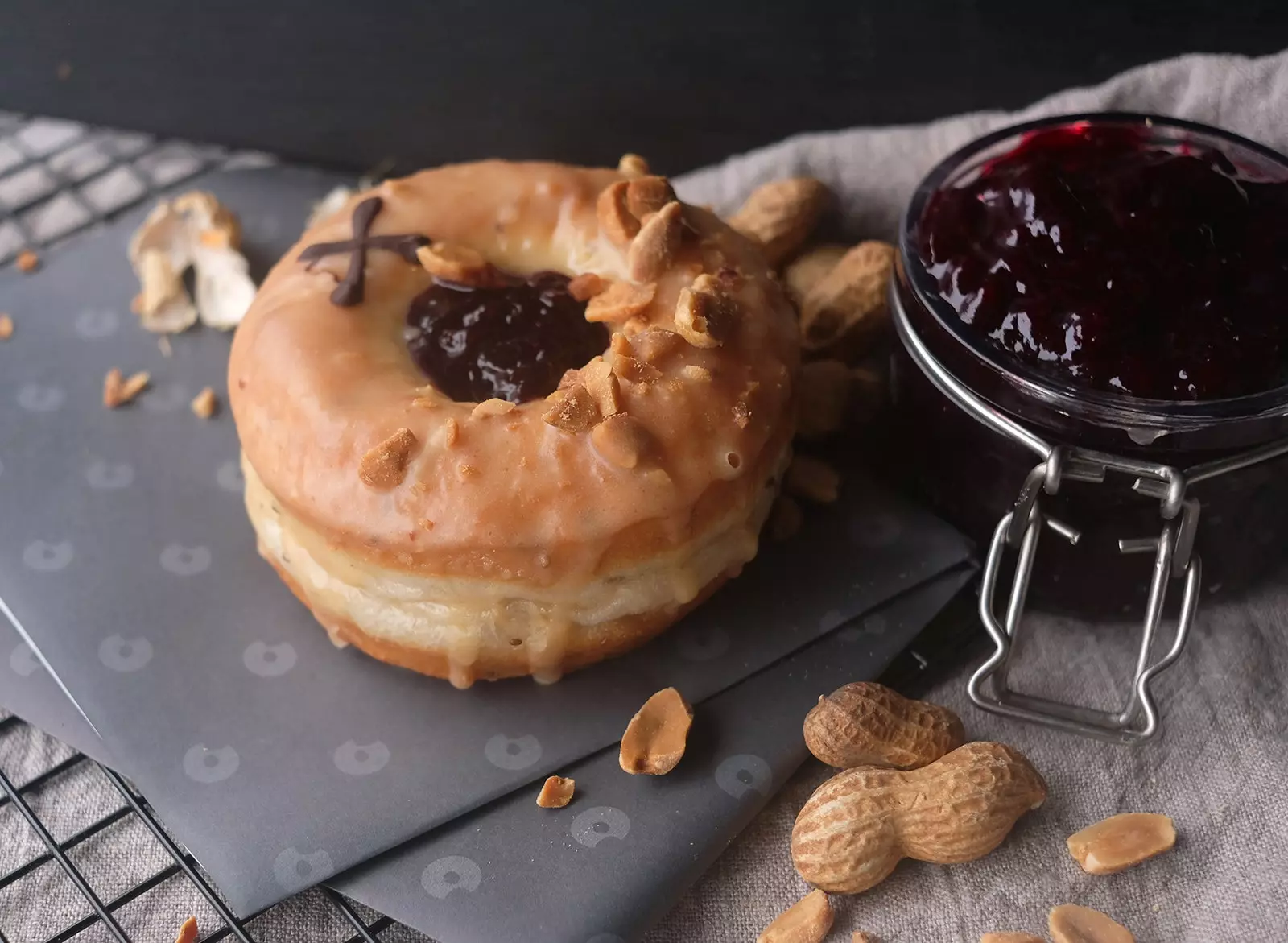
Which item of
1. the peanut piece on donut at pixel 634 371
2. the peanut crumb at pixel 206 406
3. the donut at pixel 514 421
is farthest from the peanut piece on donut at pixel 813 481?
the peanut crumb at pixel 206 406

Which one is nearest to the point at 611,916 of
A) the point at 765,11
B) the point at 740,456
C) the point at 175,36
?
the point at 740,456

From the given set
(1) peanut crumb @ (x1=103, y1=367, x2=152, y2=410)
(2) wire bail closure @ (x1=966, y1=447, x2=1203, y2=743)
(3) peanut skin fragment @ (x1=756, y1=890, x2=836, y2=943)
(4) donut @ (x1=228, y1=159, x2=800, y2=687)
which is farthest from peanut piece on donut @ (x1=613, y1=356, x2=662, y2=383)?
(1) peanut crumb @ (x1=103, y1=367, x2=152, y2=410)

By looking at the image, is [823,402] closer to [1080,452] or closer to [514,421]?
[1080,452]

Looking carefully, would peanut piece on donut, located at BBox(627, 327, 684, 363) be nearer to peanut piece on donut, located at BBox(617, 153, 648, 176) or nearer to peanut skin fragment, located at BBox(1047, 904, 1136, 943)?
peanut piece on donut, located at BBox(617, 153, 648, 176)

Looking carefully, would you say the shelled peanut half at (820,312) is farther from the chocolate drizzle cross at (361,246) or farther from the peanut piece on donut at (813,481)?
the chocolate drizzle cross at (361,246)

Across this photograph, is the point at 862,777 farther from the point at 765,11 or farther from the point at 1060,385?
the point at 765,11

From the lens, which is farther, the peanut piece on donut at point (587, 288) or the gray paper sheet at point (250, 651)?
the peanut piece on donut at point (587, 288)
